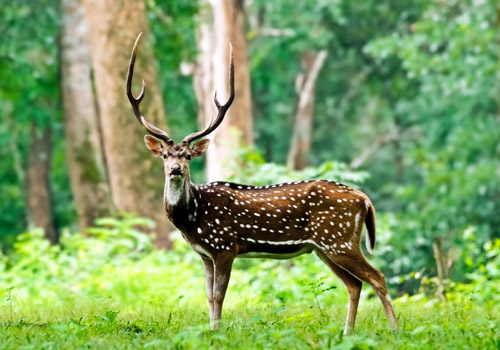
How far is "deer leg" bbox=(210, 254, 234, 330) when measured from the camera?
8.23m

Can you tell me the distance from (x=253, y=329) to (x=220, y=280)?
598 mm

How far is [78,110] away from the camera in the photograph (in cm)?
2153

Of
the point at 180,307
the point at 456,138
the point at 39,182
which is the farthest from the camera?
A: the point at 39,182

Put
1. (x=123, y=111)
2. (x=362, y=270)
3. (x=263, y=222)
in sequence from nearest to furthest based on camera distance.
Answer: (x=362, y=270)
(x=263, y=222)
(x=123, y=111)

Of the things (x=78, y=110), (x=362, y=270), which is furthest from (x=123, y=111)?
(x=362, y=270)

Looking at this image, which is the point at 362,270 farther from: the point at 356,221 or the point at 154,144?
the point at 154,144

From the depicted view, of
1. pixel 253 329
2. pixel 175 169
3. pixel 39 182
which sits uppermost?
pixel 175 169

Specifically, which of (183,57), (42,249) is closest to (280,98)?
(183,57)

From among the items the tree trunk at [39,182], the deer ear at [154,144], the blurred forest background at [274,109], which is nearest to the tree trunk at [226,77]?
the blurred forest background at [274,109]

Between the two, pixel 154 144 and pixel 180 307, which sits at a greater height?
pixel 154 144

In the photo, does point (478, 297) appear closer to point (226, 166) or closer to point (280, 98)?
point (226, 166)

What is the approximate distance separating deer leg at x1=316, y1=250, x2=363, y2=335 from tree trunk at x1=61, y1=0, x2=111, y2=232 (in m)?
11.5

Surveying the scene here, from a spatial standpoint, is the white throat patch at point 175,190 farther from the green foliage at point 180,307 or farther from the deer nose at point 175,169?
the green foliage at point 180,307

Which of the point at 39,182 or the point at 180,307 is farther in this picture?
the point at 39,182
